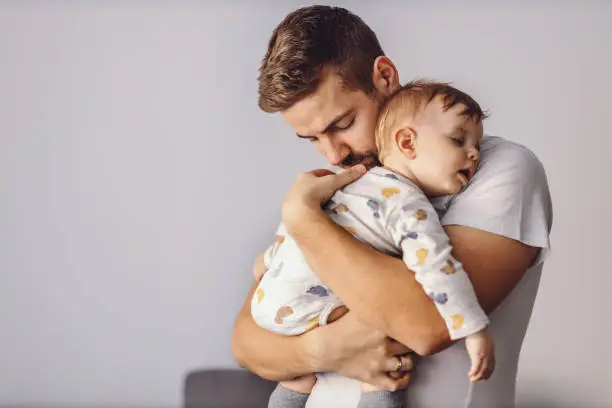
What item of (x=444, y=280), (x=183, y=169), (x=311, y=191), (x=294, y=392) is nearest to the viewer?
(x=444, y=280)

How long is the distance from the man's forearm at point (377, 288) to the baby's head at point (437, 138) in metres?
0.14

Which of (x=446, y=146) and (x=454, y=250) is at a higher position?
(x=446, y=146)

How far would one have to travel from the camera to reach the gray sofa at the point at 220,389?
1.33 m

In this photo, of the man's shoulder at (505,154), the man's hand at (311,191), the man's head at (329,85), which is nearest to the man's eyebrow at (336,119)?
the man's head at (329,85)

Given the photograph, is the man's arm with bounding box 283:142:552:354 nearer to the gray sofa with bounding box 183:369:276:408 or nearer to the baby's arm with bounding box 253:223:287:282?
the baby's arm with bounding box 253:223:287:282

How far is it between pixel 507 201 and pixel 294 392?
0.43m

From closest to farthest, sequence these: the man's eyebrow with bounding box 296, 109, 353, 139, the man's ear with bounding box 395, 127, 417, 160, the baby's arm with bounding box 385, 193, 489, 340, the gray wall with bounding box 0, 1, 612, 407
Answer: the baby's arm with bounding box 385, 193, 489, 340 → the man's ear with bounding box 395, 127, 417, 160 → the man's eyebrow with bounding box 296, 109, 353, 139 → the gray wall with bounding box 0, 1, 612, 407

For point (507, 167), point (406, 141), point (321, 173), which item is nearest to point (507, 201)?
point (507, 167)

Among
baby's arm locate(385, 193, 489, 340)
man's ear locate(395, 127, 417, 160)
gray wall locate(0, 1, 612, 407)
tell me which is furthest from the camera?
gray wall locate(0, 1, 612, 407)

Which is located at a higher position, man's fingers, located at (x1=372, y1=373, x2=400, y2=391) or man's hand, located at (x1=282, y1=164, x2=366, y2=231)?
man's hand, located at (x1=282, y1=164, x2=366, y2=231)

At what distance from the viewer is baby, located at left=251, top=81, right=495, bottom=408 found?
A: 0.92 m

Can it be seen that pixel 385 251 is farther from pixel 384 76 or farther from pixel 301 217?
pixel 384 76

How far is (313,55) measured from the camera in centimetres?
111

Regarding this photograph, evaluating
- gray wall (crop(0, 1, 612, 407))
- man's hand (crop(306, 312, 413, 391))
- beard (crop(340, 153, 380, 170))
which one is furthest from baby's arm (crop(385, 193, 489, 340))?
gray wall (crop(0, 1, 612, 407))
